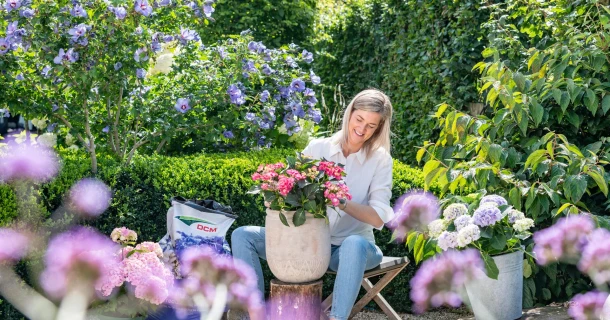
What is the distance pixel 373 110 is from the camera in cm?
333

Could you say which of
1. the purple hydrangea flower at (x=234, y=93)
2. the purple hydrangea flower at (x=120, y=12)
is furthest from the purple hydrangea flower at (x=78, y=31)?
the purple hydrangea flower at (x=234, y=93)

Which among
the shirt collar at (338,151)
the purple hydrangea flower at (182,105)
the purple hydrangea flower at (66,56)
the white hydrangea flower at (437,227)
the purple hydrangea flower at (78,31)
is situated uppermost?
the purple hydrangea flower at (78,31)

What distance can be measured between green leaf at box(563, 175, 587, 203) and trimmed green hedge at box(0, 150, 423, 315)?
2.87 feet

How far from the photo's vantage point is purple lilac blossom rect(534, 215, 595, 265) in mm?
3186

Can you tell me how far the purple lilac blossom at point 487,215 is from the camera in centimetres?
311

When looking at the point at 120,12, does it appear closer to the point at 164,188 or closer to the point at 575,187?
the point at 164,188

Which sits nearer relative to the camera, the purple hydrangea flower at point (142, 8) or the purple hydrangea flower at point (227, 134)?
the purple hydrangea flower at point (142, 8)

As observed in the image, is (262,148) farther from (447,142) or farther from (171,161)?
(447,142)

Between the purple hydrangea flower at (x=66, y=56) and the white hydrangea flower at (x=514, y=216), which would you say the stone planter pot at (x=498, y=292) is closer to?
the white hydrangea flower at (x=514, y=216)

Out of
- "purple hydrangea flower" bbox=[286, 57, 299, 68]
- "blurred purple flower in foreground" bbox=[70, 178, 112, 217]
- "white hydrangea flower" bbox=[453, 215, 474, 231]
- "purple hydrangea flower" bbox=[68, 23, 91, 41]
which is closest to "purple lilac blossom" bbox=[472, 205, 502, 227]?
"white hydrangea flower" bbox=[453, 215, 474, 231]

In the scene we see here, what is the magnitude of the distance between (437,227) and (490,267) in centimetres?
28

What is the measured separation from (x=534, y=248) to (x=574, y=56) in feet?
3.35

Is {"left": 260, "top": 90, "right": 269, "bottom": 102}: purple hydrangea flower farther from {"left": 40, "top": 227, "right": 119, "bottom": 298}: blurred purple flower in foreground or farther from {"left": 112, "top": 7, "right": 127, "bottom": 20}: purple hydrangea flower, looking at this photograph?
{"left": 40, "top": 227, "right": 119, "bottom": 298}: blurred purple flower in foreground

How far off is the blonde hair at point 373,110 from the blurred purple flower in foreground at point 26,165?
53.2 inches
